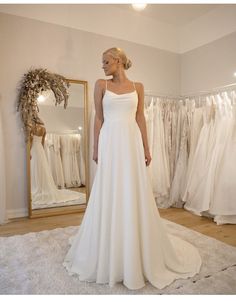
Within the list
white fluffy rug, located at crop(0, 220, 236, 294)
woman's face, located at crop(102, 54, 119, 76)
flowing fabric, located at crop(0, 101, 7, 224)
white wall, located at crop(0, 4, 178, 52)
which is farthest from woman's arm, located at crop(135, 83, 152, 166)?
white wall, located at crop(0, 4, 178, 52)

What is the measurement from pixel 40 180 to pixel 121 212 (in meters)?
1.78

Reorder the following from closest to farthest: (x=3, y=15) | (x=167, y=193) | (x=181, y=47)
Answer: (x=3, y=15) < (x=167, y=193) < (x=181, y=47)

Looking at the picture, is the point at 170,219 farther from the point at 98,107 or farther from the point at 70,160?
the point at 98,107

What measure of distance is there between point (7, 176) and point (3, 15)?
1.85 meters

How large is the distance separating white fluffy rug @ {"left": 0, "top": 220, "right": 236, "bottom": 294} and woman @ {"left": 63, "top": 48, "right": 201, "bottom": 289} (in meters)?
0.06

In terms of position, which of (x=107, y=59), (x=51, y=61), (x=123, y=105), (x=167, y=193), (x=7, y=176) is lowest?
(x=167, y=193)

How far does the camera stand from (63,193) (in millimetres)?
3258

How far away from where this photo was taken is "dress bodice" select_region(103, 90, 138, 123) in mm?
1659

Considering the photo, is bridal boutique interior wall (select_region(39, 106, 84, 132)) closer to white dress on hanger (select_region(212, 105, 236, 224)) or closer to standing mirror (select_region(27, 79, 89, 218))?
standing mirror (select_region(27, 79, 89, 218))

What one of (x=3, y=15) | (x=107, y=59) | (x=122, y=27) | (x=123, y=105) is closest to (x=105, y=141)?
(x=123, y=105)

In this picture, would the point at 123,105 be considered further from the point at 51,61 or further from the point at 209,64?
the point at 209,64

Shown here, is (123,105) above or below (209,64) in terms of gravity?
below

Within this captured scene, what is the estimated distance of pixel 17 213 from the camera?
3.00 m

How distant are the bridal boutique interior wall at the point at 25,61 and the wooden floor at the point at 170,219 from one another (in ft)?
0.93
